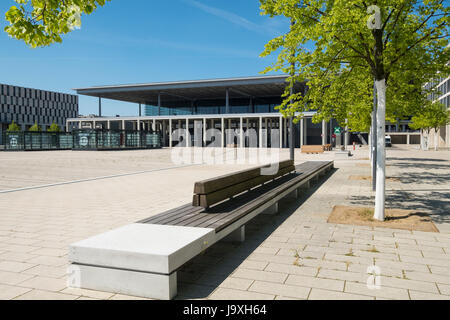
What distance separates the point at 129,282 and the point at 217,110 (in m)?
69.4

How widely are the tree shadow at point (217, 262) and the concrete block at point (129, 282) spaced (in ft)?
0.69

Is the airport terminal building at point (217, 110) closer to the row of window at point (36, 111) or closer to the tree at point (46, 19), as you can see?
the row of window at point (36, 111)

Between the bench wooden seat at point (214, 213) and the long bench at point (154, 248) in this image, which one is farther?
the bench wooden seat at point (214, 213)

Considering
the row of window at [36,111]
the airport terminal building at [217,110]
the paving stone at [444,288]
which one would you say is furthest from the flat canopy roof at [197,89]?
the paving stone at [444,288]

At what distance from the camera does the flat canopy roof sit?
5616cm

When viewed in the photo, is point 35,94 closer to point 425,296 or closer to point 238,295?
point 238,295

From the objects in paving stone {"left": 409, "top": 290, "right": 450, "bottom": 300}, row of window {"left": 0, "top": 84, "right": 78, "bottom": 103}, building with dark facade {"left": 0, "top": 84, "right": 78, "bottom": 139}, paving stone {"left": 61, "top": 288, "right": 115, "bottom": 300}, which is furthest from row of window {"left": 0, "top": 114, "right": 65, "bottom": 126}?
paving stone {"left": 409, "top": 290, "right": 450, "bottom": 300}

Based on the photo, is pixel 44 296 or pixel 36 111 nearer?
pixel 44 296

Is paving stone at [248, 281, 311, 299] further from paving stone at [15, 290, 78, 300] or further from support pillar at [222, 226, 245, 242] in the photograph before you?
paving stone at [15, 290, 78, 300]

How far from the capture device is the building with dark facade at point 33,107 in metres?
93.5

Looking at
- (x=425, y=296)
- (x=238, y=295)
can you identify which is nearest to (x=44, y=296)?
(x=238, y=295)

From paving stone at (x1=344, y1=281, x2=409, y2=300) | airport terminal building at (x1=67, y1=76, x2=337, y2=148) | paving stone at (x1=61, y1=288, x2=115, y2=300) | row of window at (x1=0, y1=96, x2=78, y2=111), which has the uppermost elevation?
row of window at (x1=0, y1=96, x2=78, y2=111)

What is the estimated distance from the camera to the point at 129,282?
3.58m
